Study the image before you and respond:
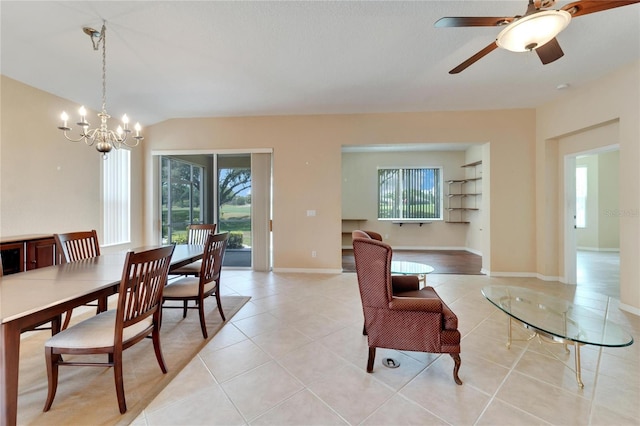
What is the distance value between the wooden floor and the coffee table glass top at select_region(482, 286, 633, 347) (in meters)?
2.34

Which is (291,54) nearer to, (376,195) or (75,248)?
(75,248)

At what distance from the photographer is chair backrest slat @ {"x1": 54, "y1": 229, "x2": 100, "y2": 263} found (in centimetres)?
234

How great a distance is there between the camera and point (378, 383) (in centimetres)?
178

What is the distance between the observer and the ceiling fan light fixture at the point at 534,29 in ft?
5.32

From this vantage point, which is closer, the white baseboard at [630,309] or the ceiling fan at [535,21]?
the ceiling fan at [535,21]

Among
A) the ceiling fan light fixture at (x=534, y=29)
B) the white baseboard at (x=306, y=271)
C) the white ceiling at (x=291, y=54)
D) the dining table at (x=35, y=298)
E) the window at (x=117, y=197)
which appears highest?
the white ceiling at (x=291, y=54)

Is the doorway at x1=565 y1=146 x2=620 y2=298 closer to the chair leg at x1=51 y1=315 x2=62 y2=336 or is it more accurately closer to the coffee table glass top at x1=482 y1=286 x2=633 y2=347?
the coffee table glass top at x1=482 y1=286 x2=633 y2=347

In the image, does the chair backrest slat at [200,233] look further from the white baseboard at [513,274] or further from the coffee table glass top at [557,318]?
the white baseboard at [513,274]

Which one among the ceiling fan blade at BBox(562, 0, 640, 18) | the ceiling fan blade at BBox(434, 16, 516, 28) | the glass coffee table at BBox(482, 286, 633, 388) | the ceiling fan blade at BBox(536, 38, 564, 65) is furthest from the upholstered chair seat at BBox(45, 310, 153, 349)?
the ceiling fan blade at BBox(536, 38, 564, 65)

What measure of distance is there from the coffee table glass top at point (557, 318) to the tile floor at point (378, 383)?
1.11ft

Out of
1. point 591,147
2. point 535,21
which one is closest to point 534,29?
point 535,21

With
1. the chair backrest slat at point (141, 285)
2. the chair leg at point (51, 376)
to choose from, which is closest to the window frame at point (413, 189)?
the chair backrest slat at point (141, 285)

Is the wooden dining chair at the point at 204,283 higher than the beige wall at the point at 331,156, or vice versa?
the beige wall at the point at 331,156

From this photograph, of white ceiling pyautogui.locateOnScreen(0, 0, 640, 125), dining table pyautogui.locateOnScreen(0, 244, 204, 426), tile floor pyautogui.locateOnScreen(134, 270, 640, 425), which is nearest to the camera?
dining table pyautogui.locateOnScreen(0, 244, 204, 426)
